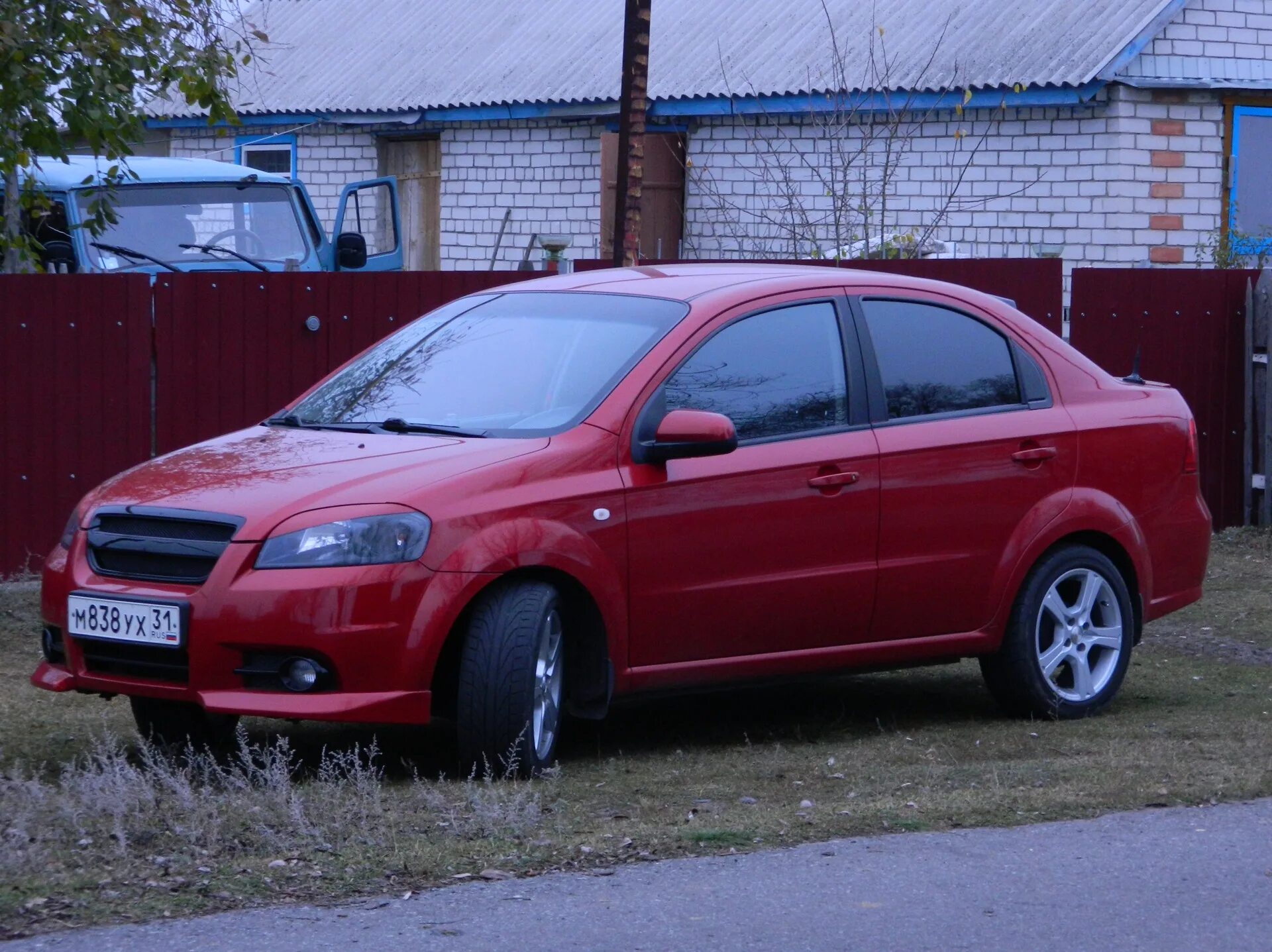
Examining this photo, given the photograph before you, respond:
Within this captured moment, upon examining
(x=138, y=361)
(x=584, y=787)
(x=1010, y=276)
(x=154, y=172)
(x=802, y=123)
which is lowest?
(x=584, y=787)

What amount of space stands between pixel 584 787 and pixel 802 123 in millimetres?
14296

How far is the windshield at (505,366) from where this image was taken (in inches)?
255

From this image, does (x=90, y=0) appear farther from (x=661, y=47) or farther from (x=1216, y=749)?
(x=661, y=47)

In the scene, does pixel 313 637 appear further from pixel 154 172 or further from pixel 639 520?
pixel 154 172

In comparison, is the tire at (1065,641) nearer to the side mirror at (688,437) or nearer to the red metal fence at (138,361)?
the side mirror at (688,437)

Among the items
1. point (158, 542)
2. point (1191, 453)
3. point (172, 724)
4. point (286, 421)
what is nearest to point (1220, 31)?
point (1191, 453)

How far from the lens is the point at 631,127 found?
42.8 feet

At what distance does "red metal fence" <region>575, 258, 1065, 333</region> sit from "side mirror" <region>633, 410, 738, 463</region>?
622 cm

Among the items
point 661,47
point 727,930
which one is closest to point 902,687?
point 727,930

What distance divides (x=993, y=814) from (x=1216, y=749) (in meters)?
1.48

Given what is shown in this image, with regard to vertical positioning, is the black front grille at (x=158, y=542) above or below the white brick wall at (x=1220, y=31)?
below

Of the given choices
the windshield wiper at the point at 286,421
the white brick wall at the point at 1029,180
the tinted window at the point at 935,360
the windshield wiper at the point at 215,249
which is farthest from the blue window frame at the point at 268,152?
the tinted window at the point at 935,360

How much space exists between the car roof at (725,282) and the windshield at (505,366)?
0.10 meters

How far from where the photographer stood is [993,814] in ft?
18.6
